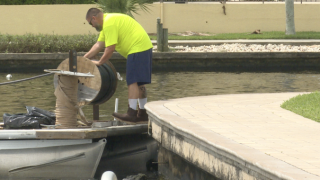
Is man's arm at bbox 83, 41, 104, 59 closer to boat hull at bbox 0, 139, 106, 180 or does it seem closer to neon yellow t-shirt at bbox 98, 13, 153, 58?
neon yellow t-shirt at bbox 98, 13, 153, 58

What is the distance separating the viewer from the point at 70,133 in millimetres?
6840

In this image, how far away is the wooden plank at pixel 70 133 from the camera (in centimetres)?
682

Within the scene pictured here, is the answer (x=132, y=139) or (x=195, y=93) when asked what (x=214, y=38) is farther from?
(x=132, y=139)

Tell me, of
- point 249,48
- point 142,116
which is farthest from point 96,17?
point 249,48

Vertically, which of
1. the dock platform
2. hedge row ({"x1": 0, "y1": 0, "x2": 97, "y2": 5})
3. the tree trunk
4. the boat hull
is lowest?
the boat hull

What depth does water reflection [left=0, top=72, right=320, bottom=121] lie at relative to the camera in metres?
12.0

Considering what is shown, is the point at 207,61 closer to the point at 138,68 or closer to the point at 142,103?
the point at 142,103

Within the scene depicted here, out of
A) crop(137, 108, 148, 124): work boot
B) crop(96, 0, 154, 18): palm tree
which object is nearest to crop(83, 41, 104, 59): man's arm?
crop(137, 108, 148, 124): work boot

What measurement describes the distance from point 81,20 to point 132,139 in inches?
810

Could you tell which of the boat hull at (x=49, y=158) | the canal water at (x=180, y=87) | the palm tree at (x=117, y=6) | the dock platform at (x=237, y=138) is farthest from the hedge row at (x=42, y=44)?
the boat hull at (x=49, y=158)

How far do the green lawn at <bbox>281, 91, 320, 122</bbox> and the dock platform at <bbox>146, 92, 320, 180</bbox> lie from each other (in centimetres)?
10

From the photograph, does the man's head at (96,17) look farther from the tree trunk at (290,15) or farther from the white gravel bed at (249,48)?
the tree trunk at (290,15)

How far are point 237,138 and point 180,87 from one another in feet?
29.2

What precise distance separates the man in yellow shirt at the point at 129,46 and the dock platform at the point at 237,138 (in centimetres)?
45
